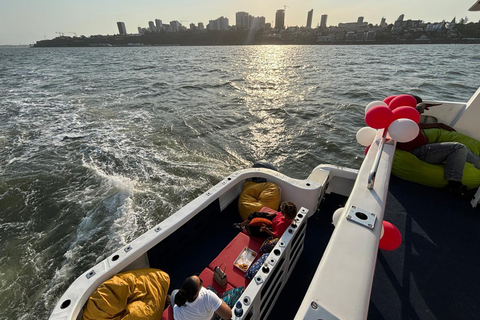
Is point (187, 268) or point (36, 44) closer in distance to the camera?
point (187, 268)

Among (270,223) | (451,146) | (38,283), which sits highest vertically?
(451,146)

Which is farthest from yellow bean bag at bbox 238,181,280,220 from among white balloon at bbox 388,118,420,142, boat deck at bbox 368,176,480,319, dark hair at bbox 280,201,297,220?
white balloon at bbox 388,118,420,142

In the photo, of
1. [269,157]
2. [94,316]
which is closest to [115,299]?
[94,316]

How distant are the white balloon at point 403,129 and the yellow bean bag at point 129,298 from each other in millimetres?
3743

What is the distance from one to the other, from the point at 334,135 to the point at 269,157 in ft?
13.5

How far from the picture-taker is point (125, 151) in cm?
1026

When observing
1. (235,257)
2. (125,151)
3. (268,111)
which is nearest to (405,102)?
(235,257)

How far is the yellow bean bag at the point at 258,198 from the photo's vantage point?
13.5ft

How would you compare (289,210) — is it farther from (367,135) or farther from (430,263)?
(367,135)

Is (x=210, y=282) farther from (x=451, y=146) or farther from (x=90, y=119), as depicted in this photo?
(x=90, y=119)

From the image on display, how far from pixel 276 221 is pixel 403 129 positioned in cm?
225

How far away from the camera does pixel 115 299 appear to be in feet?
7.84

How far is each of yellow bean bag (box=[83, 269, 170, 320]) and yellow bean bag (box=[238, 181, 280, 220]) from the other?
1830mm

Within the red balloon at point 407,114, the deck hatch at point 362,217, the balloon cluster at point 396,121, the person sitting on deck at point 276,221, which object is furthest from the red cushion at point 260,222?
the red balloon at point 407,114
